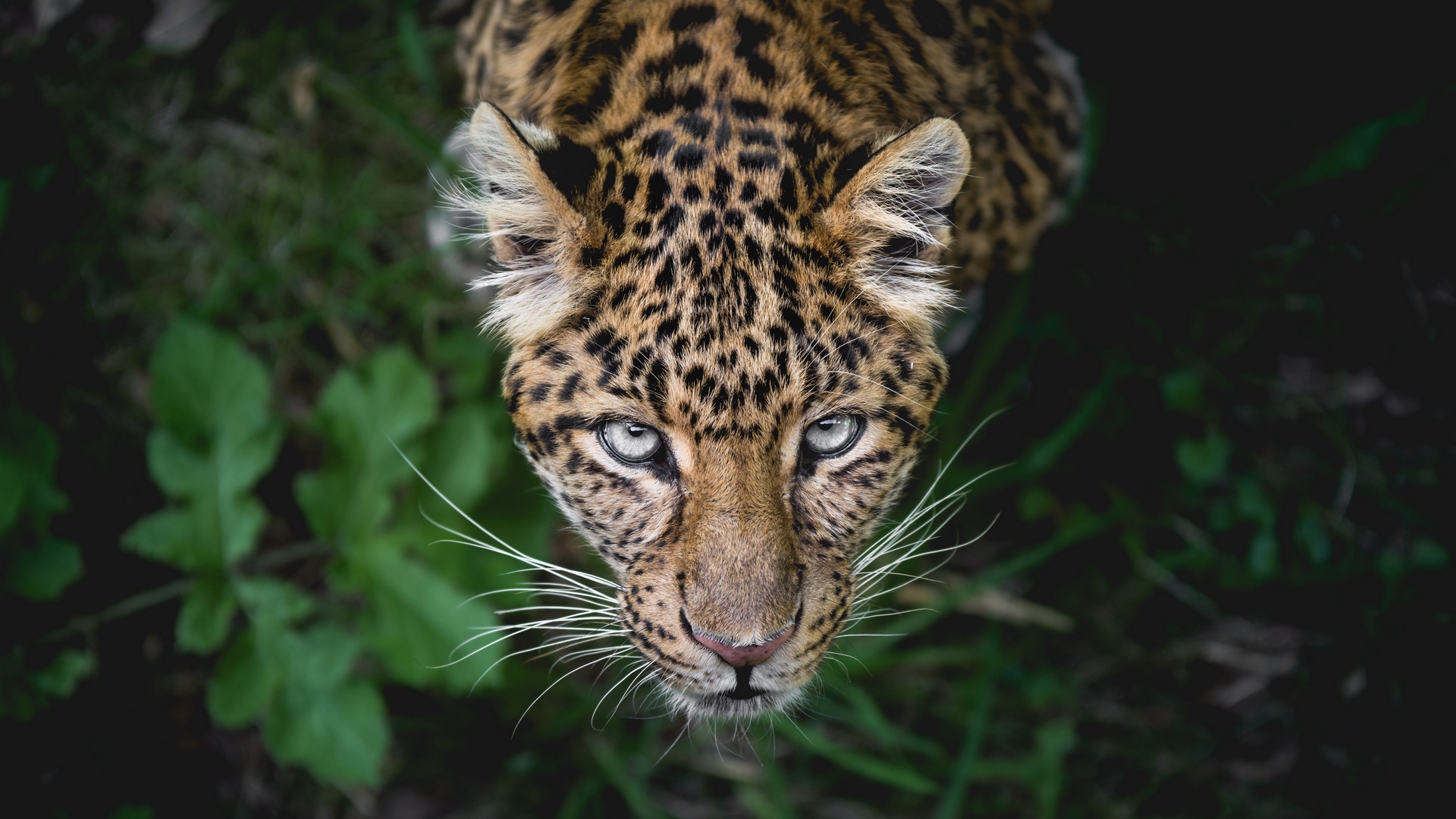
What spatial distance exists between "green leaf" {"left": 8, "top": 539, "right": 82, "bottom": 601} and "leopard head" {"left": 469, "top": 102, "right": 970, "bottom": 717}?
78.4 inches

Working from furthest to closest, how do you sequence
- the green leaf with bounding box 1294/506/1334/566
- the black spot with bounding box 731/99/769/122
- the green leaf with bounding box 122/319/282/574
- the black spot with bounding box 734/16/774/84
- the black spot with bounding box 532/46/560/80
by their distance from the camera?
the green leaf with bounding box 1294/506/1334/566 < the green leaf with bounding box 122/319/282/574 < the black spot with bounding box 532/46/560/80 < the black spot with bounding box 734/16/774/84 < the black spot with bounding box 731/99/769/122

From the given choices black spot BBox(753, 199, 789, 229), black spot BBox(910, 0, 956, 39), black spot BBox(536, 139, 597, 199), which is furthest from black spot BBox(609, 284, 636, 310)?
black spot BBox(910, 0, 956, 39)

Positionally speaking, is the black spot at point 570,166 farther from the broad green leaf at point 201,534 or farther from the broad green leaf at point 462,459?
the broad green leaf at point 201,534

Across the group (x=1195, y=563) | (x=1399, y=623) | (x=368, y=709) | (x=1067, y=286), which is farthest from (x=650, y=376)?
(x=1399, y=623)

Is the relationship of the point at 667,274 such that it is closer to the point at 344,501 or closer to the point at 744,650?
the point at 744,650

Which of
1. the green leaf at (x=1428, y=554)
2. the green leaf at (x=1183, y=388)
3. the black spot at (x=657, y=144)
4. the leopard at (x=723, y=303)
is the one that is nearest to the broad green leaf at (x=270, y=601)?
the leopard at (x=723, y=303)

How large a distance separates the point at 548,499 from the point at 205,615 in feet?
→ 4.24

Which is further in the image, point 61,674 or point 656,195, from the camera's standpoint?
point 61,674

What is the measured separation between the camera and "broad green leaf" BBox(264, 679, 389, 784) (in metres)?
3.27

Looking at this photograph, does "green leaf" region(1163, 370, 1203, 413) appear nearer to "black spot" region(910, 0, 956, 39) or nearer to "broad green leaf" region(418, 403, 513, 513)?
"black spot" region(910, 0, 956, 39)

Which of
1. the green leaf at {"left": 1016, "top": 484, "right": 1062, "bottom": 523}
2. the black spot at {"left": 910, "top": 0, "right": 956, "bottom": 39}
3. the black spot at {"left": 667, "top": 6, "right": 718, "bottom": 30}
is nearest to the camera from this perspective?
the black spot at {"left": 667, "top": 6, "right": 718, "bottom": 30}

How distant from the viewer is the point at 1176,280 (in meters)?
3.59

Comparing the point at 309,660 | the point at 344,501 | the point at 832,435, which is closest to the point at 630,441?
the point at 832,435

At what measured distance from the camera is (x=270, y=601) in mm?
3354
